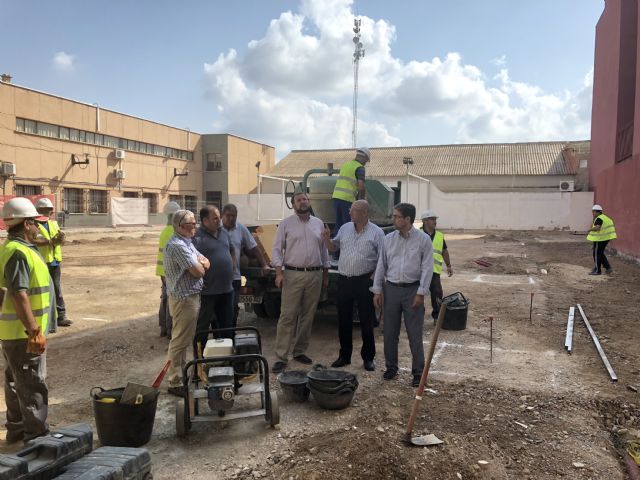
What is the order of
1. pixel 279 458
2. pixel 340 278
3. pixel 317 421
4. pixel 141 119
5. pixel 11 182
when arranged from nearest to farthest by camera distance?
pixel 279 458 < pixel 317 421 < pixel 340 278 < pixel 11 182 < pixel 141 119

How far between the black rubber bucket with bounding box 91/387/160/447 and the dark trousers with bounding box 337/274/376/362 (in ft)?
7.61

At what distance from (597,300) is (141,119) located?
32265 millimetres

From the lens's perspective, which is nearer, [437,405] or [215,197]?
[437,405]

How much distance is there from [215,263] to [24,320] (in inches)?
73.6

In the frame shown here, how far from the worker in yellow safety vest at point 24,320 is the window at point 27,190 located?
26020 mm

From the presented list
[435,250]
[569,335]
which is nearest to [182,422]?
[435,250]

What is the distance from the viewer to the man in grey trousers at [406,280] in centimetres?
480

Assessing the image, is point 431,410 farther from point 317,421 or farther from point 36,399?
point 36,399

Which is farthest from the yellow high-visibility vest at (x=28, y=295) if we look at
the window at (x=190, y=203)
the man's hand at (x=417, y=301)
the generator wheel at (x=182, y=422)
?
the window at (x=190, y=203)

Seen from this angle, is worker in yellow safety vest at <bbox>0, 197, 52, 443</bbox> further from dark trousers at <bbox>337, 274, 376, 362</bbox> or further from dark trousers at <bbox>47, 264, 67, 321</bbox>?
dark trousers at <bbox>47, 264, 67, 321</bbox>

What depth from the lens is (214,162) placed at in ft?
135

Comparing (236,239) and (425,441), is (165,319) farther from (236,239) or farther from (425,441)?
(425,441)

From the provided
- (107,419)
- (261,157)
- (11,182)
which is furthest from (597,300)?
(261,157)

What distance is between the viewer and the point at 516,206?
1233 inches
